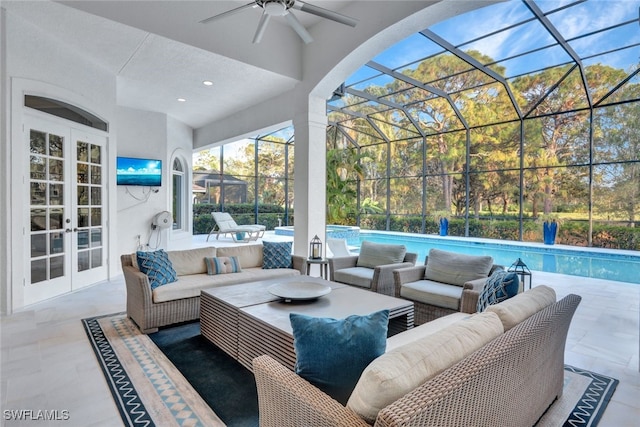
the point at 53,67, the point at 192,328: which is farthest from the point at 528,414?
the point at 53,67

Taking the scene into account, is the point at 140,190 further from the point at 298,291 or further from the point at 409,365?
the point at 409,365

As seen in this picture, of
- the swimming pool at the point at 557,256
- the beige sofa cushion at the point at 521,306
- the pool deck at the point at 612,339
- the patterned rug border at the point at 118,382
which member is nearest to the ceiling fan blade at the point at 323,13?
the beige sofa cushion at the point at 521,306

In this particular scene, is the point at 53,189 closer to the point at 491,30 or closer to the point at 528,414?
the point at 528,414

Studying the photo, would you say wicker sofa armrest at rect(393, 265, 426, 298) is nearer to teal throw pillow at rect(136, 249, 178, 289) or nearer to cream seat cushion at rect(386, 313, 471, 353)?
cream seat cushion at rect(386, 313, 471, 353)

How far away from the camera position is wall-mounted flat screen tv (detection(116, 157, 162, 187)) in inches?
263

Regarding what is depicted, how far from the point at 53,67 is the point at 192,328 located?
381 cm

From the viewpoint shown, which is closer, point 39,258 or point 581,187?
point 39,258

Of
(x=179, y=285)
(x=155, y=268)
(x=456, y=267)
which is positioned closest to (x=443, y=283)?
(x=456, y=267)

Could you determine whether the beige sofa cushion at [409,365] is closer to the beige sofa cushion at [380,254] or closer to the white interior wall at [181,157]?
the beige sofa cushion at [380,254]

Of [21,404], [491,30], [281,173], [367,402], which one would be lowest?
[21,404]

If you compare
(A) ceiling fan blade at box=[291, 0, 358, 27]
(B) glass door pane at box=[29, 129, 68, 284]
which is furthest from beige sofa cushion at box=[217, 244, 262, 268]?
(A) ceiling fan blade at box=[291, 0, 358, 27]

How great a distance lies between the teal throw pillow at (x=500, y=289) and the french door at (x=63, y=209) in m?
5.05

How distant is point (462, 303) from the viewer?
3115mm

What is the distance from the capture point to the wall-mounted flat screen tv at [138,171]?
669 centimetres
